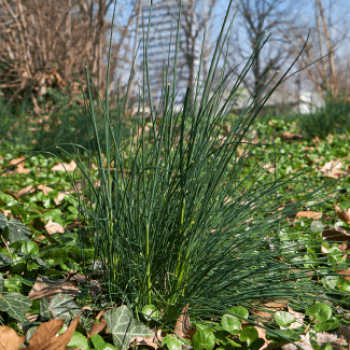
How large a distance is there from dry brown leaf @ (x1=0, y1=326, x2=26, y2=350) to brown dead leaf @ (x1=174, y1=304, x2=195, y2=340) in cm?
42

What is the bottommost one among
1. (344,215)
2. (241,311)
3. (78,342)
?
(78,342)

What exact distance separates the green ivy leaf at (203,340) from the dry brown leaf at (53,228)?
933 mm

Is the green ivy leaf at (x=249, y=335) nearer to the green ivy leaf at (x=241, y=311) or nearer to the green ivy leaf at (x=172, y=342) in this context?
the green ivy leaf at (x=241, y=311)

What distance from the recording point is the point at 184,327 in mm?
943

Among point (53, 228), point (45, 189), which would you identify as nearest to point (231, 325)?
point (53, 228)

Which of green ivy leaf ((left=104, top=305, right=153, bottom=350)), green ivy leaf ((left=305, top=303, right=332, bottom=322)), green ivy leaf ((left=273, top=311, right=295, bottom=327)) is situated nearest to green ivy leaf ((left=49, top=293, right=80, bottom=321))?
green ivy leaf ((left=104, top=305, right=153, bottom=350))

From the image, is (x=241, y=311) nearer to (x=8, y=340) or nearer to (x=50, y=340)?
(x=50, y=340)

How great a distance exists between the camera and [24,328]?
95 cm

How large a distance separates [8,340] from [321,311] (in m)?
0.85

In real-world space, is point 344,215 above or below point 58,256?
above

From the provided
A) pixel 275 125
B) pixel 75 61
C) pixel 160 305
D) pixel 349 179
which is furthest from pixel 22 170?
pixel 275 125

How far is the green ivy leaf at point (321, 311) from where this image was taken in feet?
2.98

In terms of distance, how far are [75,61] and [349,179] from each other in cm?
448

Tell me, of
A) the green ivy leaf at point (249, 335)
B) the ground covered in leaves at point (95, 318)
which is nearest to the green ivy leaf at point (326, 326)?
the ground covered in leaves at point (95, 318)
